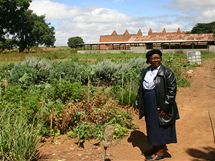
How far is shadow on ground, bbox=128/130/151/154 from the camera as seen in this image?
21.8ft

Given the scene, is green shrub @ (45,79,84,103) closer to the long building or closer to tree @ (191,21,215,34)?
the long building

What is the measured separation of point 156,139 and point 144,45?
53.4m

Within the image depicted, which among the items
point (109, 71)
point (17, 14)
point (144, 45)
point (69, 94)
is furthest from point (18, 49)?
point (69, 94)

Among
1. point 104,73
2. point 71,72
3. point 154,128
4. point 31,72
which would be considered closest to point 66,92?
point 154,128

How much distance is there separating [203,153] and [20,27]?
181ft

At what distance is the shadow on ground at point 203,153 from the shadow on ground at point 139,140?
0.71 m

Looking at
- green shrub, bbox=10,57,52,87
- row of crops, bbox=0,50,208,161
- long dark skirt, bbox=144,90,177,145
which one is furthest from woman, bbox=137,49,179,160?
green shrub, bbox=10,57,52,87

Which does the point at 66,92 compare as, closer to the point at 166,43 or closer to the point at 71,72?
the point at 71,72

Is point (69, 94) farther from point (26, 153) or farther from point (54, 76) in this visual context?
point (54, 76)

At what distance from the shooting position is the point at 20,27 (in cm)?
5869

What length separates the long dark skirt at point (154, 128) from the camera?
5.76 meters

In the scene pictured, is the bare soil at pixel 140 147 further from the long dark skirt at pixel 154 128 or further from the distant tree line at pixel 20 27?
the distant tree line at pixel 20 27

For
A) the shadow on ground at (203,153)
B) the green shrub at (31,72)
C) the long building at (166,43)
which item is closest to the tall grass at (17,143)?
the shadow on ground at (203,153)

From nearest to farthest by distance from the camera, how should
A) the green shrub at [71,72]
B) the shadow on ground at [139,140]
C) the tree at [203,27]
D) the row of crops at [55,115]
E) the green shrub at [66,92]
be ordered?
1. the row of crops at [55,115]
2. the shadow on ground at [139,140]
3. the green shrub at [66,92]
4. the green shrub at [71,72]
5. the tree at [203,27]
